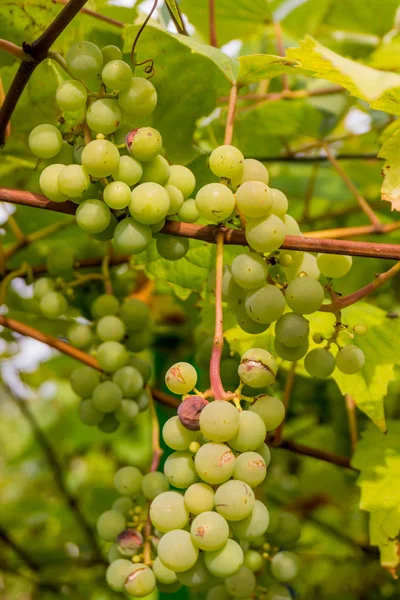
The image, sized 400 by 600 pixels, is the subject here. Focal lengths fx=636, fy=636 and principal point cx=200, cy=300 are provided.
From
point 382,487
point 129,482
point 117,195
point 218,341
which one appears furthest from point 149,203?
point 382,487

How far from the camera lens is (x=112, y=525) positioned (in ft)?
2.26

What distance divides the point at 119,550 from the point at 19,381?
104cm

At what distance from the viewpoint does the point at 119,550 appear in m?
0.66

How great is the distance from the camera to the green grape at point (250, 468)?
1.61 feet

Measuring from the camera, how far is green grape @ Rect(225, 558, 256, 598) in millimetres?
625

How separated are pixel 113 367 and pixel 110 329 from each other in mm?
56

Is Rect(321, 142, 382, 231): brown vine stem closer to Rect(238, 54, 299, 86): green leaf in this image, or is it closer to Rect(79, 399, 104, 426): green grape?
Rect(238, 54, 299, 86): green leaf

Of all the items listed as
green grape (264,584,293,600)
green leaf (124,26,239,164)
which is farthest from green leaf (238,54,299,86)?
green grape (264,584,293,600)

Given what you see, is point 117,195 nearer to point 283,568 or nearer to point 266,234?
point 266,234

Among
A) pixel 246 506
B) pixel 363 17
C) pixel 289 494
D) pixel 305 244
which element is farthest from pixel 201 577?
pixel 363 17

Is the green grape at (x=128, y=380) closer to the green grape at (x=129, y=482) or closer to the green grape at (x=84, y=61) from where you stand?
→ the green grape at (x=129, y=482)

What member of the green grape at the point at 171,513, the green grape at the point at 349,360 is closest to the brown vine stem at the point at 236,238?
the green grape at the point at 349,360

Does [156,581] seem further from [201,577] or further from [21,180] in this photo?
[21,180]

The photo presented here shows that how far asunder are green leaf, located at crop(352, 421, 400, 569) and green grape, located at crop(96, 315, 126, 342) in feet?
1.09
